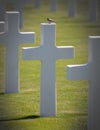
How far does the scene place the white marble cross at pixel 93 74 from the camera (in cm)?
552

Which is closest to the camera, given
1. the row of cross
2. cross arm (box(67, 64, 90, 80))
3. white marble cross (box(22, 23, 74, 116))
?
cross arm (box(67, 64, 90, 80))

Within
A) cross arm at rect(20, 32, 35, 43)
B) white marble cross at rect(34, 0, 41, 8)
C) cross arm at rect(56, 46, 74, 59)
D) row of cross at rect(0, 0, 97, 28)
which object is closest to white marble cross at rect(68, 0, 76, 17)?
row of cross at rect(0, 0, 97, 28)

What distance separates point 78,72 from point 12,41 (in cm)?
210

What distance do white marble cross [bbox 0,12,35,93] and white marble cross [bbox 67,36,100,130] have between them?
6.22 feet

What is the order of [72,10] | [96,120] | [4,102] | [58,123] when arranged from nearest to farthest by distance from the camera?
1. [96,120]
2. [58,123]
3. [4,102]
4. [72,10]

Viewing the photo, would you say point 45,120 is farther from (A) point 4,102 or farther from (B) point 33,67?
(B) point 33,67

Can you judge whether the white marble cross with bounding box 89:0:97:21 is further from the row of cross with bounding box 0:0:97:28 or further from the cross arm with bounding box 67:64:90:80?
the cross arm with bounding box 67:64:90:80

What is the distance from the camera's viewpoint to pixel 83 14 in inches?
756

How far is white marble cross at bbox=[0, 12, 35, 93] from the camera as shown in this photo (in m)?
7.43

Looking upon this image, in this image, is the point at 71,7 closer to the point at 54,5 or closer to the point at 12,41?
the point at 54,5

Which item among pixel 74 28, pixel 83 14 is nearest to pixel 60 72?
pixel 74 28

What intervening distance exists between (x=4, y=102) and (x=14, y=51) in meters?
0.61

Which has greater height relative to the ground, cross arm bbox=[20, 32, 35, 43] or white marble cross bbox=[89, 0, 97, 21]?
cross arm bbox=[20, 32, 35, 43]

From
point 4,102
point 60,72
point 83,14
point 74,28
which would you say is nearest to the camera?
point 4,102
